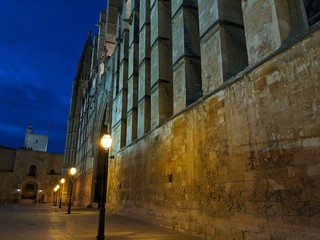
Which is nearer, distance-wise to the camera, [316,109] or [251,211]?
[316,109]

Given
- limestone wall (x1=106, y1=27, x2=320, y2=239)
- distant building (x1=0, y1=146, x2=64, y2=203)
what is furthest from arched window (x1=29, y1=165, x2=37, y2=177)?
limestone wall (x1=106, y1=27, x2=320, y2=239)

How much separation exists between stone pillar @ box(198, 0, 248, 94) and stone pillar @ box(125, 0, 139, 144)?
23.0 ft

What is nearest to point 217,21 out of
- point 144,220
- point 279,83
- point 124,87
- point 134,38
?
point 279,83

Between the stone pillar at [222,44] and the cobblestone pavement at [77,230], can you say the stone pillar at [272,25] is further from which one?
the cobblestone pavement at [77,230]

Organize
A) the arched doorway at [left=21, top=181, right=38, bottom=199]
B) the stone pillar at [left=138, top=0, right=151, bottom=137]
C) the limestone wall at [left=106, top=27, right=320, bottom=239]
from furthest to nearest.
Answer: the arched doorway at [left=21, top=181, right=38, bottom=199], the stone pillar at [left=138, top=0, right=151, bottom=137], the limestone wall at [left=106, top=27, right=320, bottom=239]

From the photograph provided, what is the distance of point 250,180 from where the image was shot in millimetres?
4973

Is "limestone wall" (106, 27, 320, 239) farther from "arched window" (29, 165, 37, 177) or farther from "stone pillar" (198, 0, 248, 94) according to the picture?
"arched window" (29, 165, 37, 177)

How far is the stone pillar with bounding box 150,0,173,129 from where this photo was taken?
10.4 meters

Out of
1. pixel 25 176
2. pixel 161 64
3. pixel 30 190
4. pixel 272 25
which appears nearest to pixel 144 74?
pixel 161 64

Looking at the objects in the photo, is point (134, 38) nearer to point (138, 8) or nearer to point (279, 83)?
point (138, 8)

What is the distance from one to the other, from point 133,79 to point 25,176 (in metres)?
32.6

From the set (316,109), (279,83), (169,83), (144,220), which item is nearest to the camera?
(316,109)

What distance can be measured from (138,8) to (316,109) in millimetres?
14095

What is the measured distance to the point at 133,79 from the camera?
1433 centimetres
